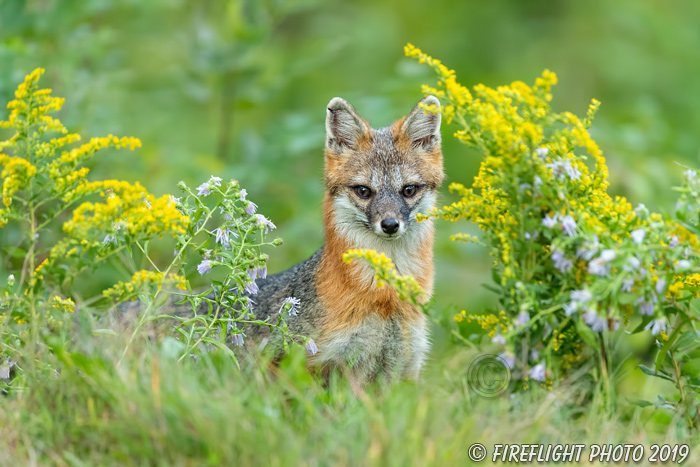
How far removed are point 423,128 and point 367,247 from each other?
3.30 feet

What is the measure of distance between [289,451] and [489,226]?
170cm

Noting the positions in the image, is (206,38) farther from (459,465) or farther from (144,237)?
(459,465)

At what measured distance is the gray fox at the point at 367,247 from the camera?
17.0 ft

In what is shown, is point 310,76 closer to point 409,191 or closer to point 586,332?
point 409,191

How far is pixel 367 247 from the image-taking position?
17.8 ft

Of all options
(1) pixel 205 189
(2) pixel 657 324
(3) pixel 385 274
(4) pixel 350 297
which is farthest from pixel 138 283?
(2) pixel 657 324

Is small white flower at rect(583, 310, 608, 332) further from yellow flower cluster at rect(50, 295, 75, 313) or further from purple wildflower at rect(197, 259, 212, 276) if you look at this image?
yellow flower cluster at rect(50, 295, 75, 313)

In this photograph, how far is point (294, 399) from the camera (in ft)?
12.5

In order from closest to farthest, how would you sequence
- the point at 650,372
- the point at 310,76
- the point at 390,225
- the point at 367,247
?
the point at 650,372 → the point at 390,225 → the point at 367,247 → the point at 310,76

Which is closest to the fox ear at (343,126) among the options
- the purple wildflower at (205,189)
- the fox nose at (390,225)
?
the fox nose at (390,225)

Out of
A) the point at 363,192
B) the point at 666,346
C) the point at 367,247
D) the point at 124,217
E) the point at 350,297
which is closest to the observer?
the point at 666,346

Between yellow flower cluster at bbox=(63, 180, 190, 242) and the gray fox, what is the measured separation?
3.88 feet

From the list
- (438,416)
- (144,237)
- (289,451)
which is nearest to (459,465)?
(438,416)

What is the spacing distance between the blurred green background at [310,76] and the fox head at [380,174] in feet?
3.37
